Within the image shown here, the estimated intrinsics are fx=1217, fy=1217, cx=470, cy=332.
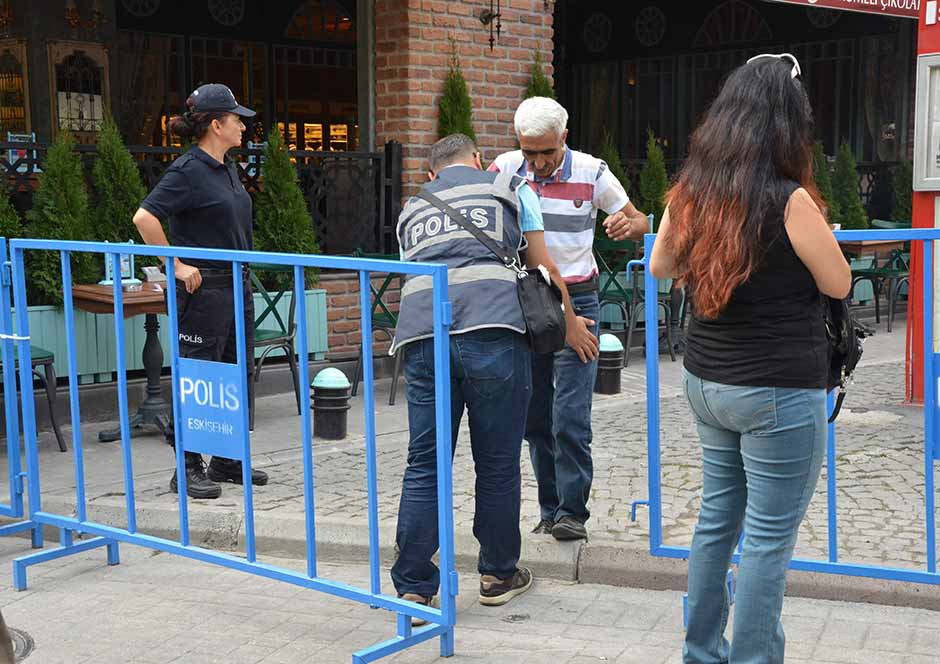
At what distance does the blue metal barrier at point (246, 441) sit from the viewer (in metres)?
4.12

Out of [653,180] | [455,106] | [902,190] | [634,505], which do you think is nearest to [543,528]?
[634,505]

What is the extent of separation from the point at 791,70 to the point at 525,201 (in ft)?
4.54

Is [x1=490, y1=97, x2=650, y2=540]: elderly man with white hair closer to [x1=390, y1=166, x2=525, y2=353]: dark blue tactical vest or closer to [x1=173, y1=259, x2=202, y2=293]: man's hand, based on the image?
[x1=390, y1=166, x2=525, y2=353]: dark blue tactical vest

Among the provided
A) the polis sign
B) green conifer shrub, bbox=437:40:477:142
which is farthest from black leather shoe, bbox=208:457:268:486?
green conifer shrub, bbox=437:40:477:142

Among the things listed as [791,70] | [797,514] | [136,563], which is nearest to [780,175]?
[791,70]

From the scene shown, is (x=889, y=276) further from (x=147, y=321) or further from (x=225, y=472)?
(x=225, y=472)

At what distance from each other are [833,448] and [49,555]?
3.33 m

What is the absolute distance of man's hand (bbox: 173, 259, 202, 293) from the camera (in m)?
5.82

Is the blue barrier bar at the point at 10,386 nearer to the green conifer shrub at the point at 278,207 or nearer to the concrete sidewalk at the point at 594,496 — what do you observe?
the concrete sidewalk at the point at 594,496

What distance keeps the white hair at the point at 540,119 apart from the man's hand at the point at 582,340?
0.76m

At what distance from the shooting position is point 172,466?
6.88 metres

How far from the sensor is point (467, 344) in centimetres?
440

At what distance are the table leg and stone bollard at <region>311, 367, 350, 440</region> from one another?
987 mm

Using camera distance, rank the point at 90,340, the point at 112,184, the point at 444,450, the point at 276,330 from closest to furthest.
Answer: the point at 444,450, the point at 90,340, the point at 112,184, the point at 276,330
